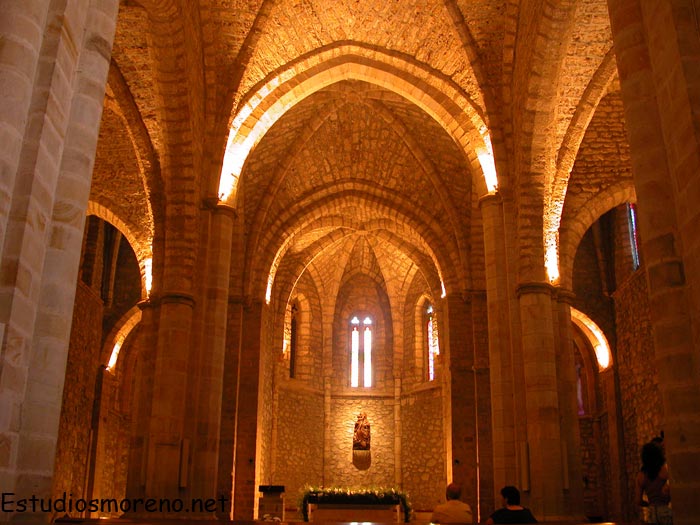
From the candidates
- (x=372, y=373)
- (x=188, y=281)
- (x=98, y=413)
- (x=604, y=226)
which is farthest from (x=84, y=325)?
(x=604, y=226)

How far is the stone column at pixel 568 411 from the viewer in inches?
422

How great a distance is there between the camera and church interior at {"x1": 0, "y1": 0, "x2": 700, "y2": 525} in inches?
205

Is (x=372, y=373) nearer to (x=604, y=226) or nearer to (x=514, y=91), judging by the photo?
(x=604, y=226)

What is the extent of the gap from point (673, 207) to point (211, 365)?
828cm

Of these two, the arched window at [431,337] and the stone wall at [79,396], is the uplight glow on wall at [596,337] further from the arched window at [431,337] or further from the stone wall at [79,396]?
the stone wall at [79,396]

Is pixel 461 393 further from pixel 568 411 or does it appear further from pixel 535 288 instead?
pixel 535 288

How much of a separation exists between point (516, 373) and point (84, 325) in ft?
36.8

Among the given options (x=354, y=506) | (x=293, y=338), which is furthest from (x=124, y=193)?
(x=293, y=338)

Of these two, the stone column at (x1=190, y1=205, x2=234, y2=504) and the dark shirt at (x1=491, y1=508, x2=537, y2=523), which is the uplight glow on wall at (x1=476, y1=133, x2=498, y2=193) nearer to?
the stone column at (x1=190, y1=205, x2=234, y2=504)

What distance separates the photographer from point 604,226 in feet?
63.5

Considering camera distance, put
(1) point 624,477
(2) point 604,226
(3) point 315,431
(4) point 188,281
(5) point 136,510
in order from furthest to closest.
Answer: (3) point 315,431 → (2) point 604,226 → (1) point 624,477 → (4) point 188,281 → (5) point 136,510

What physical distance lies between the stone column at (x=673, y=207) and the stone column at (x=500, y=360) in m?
6.34

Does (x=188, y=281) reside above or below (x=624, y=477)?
above

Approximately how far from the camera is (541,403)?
35.8ft
